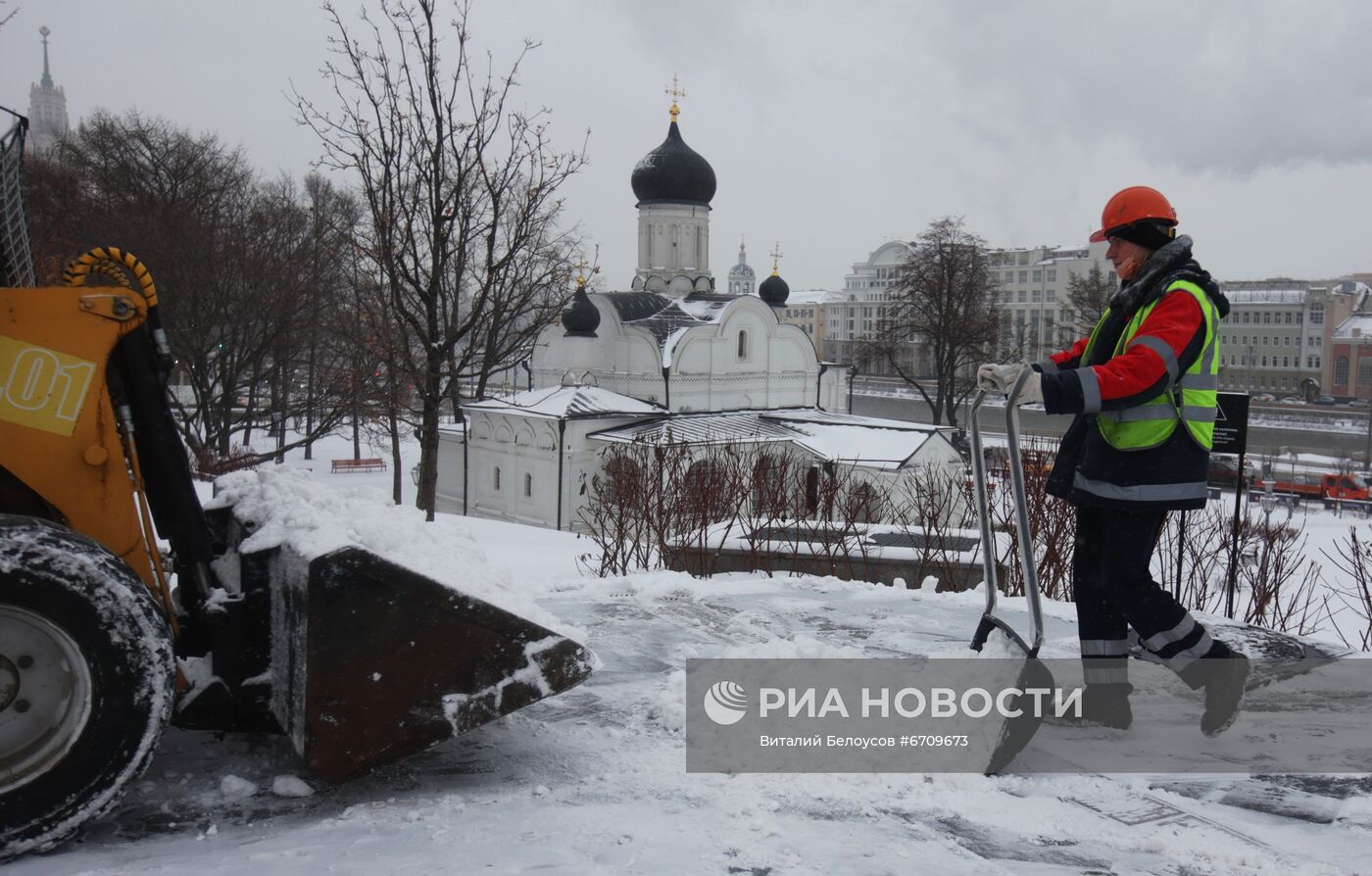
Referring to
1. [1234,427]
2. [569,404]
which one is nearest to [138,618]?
[1234,427]

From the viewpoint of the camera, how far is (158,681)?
2.97m

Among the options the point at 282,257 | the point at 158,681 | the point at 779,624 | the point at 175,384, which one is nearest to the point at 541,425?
the point at 282,257

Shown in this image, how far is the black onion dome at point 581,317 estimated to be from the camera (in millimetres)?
34812

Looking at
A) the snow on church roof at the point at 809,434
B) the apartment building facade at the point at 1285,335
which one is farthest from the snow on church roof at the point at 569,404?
the apartment building facade at the point at 1285,335

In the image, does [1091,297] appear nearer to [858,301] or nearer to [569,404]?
[569,404]

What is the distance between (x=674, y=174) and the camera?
37.3 m

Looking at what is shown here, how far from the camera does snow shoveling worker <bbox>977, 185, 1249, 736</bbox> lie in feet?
11.1

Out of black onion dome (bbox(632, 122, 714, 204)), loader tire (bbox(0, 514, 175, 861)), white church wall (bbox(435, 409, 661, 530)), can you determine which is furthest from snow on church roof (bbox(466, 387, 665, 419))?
loader tire (bbox(0, 514, 175, 861))

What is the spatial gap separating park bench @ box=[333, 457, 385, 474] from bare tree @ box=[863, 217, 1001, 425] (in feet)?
65.1

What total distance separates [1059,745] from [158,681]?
2.77m

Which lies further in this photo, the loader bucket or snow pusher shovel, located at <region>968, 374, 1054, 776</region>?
snow pusher shovel, located at <region>968, 374, 1054, 776</region>

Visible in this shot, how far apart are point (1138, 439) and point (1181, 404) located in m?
0.17

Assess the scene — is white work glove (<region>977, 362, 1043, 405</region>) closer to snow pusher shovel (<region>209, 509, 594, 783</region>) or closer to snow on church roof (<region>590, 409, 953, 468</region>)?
snow pusher shovel (<region>209, 509, 594, 783</region>)

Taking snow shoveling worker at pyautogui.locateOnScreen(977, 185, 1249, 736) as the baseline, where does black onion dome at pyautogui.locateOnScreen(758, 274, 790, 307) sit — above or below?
above
